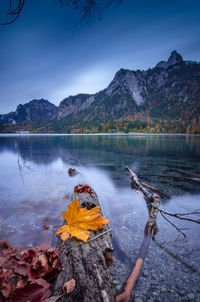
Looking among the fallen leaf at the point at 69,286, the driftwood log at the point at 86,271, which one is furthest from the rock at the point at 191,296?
the fallen leaf at the point at 69,286

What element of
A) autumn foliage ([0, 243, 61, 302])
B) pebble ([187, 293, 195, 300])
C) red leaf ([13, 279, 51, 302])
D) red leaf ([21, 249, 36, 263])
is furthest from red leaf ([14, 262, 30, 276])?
pebble ([187, 293, 195, 300])

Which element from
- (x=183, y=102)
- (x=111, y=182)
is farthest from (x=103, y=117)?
(x=111, y=182)

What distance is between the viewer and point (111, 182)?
279 inches

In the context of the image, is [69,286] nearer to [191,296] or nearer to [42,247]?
[42,247]

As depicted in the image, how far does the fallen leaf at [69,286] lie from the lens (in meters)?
1.47

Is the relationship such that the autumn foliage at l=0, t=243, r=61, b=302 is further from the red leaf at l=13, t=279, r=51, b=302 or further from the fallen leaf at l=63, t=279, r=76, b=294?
the fallen leaf at l=63, t=279, r=76, b=294

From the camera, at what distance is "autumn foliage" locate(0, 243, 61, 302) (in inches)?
57.8

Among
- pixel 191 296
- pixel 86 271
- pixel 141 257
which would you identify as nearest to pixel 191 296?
pixel 191 296

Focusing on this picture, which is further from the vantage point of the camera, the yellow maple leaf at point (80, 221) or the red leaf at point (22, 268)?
the yellow maple leaf at point (80, 221)

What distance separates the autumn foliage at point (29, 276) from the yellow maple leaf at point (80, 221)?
0.99 ft

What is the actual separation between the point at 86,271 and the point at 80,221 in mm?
659

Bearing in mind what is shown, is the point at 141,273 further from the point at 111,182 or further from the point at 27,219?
the point at 111,182

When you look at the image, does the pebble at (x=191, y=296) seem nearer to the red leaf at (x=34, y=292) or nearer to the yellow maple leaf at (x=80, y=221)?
the yellow maple leaf at (x=80, y=221)

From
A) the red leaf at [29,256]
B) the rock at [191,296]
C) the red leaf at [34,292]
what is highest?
the red leaf at [34,292]
